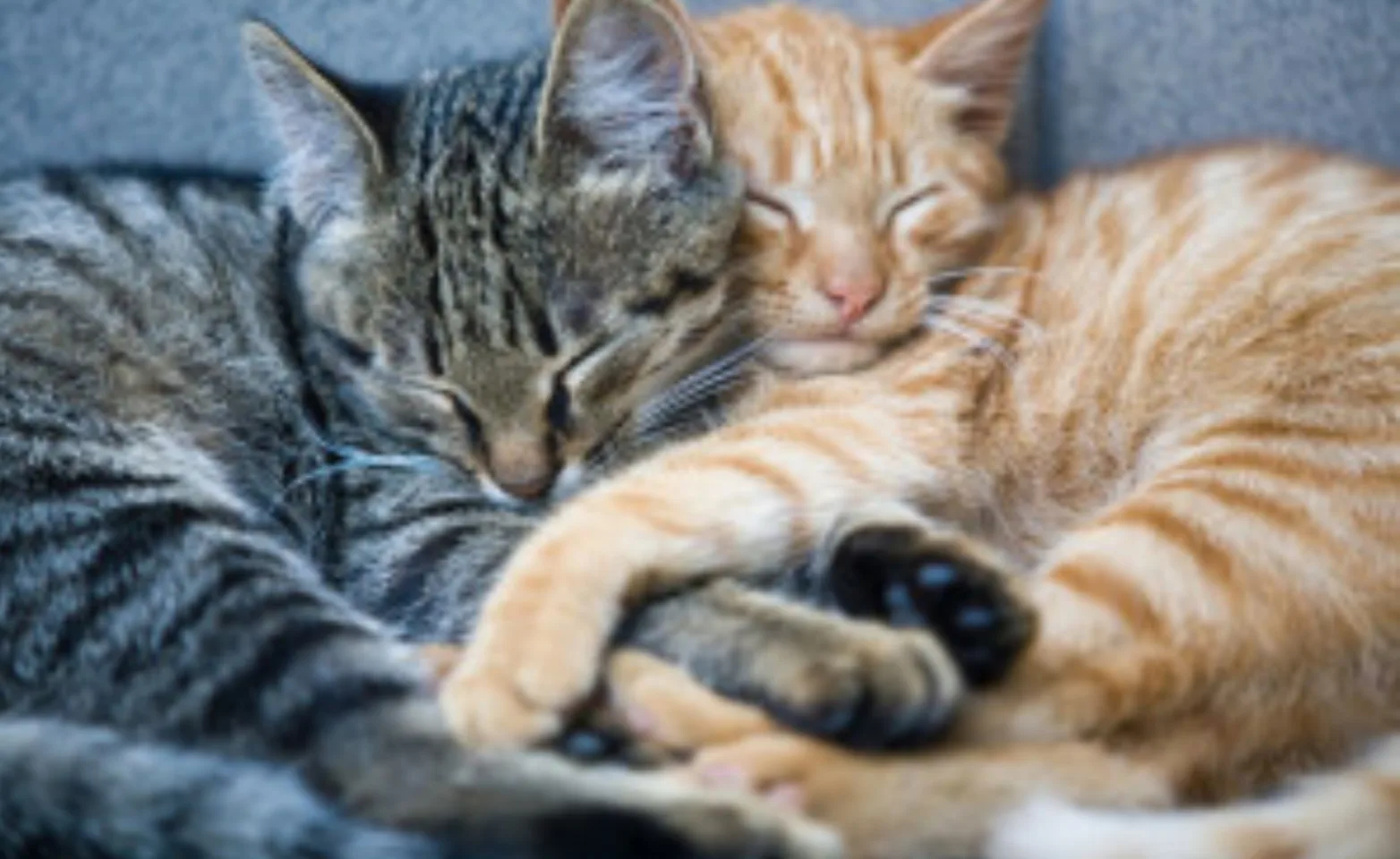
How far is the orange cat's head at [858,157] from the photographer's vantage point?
1.41m

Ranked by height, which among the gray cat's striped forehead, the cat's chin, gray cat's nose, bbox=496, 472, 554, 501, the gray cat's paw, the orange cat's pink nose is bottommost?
gray cat's nose, bbox=496, 472, 554, 501

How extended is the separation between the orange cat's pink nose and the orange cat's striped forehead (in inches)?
4.9

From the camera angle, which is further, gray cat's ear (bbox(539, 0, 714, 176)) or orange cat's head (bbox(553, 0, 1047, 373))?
→ orange cat's head (bbox(553, 0, 1047, 373))

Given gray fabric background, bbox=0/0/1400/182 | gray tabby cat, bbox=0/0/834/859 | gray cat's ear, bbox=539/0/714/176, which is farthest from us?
gray fabric background, bbox=0/0/1400/182

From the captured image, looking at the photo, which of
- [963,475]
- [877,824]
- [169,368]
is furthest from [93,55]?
[877,824]

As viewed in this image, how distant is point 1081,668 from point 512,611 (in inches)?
17.4

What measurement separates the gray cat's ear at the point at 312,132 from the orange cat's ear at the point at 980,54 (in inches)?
23.6

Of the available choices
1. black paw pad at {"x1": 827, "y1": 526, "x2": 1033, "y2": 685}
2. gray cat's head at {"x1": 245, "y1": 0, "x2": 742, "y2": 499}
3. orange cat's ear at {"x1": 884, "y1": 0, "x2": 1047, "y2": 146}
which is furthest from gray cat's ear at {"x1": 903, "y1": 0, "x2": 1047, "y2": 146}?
black paw pad at {"x1": 827, "y1": 526, "x2": 1033, "y2": 685}

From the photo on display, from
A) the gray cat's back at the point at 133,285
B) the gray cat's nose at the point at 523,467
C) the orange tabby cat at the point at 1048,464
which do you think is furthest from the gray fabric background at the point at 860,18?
the gray cat's nose at the point at 523,467

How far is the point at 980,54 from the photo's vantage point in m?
1.53

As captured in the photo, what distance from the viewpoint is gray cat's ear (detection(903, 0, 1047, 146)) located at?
1501mm

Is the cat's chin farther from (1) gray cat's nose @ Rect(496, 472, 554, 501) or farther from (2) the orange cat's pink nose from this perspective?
(1) gray cat's nose @ Rect(496, 472, 554, 501)

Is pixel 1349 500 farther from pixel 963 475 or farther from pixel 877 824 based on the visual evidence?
pixel 877 824

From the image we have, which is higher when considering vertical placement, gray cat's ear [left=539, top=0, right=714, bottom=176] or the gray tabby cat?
gray cat's ear [left=539, top=0, right=714, bottom=176]
